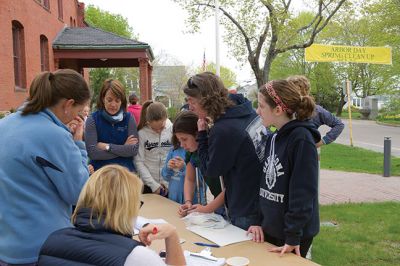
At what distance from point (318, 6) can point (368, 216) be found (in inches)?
397

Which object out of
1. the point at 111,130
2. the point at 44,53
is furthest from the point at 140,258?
the point at 44,53

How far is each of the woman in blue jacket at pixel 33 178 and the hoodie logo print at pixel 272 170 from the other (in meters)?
1.06

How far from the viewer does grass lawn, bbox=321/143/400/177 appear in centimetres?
1087

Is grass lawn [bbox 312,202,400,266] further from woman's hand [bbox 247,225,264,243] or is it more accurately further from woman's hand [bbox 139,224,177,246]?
woman's hand [bbox 139,224,177,246]

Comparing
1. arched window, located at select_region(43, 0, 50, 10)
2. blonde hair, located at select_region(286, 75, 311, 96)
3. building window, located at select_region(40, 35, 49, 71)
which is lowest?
blonde hair, located at select_region(286, 75, 311, 96)

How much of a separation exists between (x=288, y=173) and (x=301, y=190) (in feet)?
0.46

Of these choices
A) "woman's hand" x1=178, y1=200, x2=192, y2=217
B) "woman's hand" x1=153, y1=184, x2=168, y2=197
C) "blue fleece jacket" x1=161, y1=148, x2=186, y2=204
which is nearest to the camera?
"woman's hand" x1=178, y1=200, x2=192, y2=217

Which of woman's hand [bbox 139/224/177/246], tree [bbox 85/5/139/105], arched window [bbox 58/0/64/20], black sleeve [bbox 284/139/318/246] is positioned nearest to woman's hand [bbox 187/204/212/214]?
black sleeve [bbox 284/139/318/246]

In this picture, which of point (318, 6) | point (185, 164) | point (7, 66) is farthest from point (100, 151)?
point (318, 6)

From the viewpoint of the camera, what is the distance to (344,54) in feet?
36.6

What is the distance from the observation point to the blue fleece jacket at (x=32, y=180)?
1909 mm

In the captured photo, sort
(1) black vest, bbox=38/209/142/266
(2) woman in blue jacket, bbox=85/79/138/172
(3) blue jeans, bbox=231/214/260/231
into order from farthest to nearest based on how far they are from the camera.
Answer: (2) woman in blue jacket, bbox=85/79/138/172 < (3) blue jeans, bbox=231/214/260/231 < (1) black vest, bbox=38/209/142/266

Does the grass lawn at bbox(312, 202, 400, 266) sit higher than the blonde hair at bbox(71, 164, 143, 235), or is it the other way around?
the blonde hair at bbox(71, 164, 143, 235)

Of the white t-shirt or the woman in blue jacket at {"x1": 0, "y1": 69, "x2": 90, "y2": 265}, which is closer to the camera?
the white t-shirt
